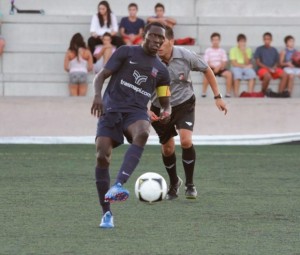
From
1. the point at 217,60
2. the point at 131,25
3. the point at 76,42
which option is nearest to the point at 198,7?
the point at 131,25

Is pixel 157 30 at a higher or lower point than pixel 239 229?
higher

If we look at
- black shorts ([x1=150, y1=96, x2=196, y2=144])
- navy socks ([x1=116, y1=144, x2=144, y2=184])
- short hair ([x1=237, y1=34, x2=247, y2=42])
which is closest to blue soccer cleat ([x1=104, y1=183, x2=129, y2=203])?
navy socks ([x1=116, y1=144, x2=144, y2=184])

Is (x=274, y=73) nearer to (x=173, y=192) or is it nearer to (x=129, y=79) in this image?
(x=173, y=192)

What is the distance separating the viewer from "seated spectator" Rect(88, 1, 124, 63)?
856 inches

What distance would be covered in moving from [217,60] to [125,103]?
12.8 m

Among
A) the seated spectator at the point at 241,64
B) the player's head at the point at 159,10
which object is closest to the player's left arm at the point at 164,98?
the seated spectator at the point at 241,64

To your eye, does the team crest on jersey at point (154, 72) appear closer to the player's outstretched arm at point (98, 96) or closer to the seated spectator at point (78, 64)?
the player's outstretched arm at point (98, 96)

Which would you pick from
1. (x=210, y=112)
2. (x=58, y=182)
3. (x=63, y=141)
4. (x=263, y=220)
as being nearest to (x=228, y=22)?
(x=210, y=112)

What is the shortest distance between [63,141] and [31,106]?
0.85m

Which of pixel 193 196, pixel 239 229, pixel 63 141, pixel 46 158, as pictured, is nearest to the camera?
pixel 239 229

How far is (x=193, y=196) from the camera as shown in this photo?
1127cm

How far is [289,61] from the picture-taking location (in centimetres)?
2205

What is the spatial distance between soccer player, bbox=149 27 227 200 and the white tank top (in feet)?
32.8

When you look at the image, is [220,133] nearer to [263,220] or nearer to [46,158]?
[46,158]
